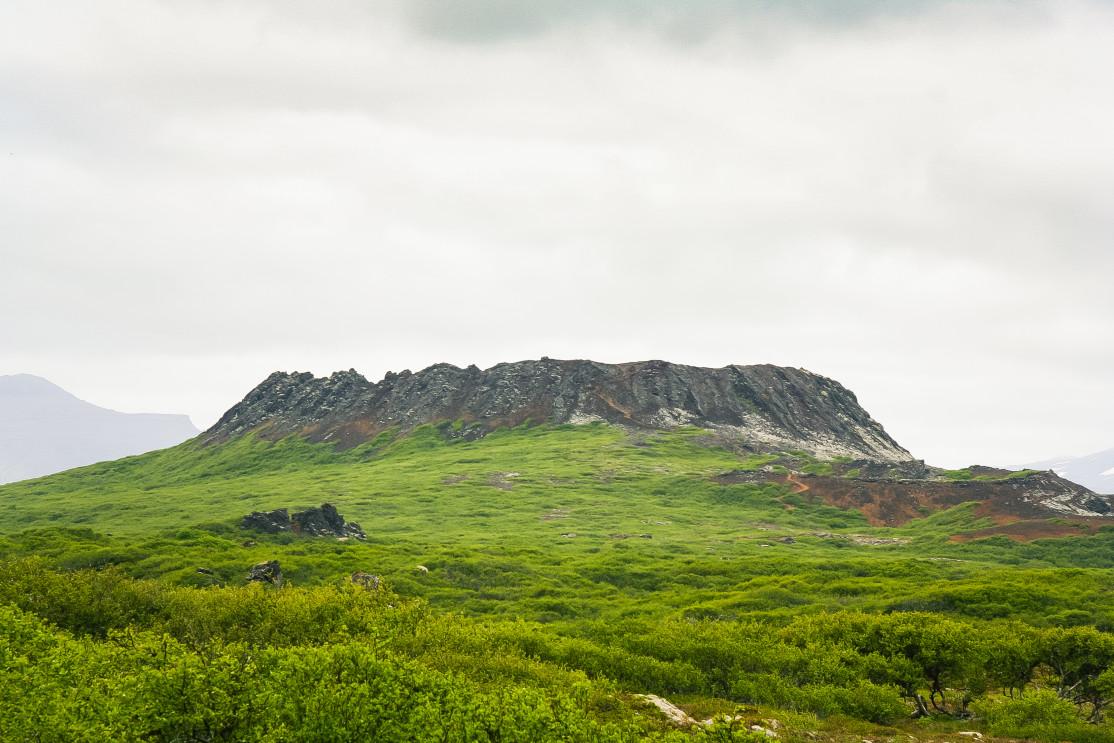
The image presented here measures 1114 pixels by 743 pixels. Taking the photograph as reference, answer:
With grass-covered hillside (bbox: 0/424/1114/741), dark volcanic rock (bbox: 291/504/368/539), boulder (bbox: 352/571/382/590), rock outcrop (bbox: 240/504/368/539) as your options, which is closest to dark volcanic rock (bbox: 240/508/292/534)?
rock outcrop (bbox: 240/504/368/539)

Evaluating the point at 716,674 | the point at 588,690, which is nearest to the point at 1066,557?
the point at 716,674

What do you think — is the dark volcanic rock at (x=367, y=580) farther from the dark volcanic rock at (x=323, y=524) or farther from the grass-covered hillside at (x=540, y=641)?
the dark volcanic rock at (x=323, y=524)

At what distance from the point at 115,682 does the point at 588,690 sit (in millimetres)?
19749

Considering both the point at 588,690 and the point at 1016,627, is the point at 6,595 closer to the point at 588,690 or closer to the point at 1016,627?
the point at 588,690

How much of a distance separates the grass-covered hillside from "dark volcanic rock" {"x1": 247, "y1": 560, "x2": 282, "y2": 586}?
253 centimetres

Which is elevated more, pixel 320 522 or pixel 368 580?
pixel 368 580

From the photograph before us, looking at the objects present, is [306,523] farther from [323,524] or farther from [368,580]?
[368,580]

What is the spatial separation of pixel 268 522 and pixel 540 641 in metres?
88.8

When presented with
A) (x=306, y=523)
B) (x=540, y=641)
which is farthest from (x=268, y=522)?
(x=540, y=641)

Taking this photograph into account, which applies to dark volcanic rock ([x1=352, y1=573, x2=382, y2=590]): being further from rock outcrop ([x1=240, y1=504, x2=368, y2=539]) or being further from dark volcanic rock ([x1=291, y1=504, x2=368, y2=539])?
rock outcrop ([x1=240, y1=504, x2=368, y2=539])

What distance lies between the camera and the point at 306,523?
401ft

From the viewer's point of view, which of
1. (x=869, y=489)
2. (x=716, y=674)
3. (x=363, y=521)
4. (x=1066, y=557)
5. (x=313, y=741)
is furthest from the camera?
(x=869, y=489)

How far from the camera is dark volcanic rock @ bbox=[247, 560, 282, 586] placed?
7838 centimetres

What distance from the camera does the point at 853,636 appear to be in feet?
158
